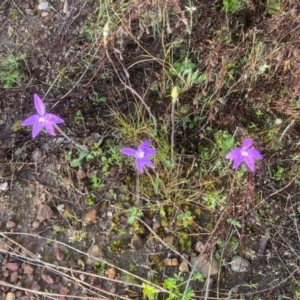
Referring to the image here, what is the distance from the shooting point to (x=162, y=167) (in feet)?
7.48

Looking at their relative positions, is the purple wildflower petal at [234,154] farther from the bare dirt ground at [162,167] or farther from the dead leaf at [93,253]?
the dead leaf at [93,253]

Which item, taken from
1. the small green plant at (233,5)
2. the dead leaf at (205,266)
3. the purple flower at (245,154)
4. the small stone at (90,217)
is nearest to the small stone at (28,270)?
the small stone at (90,217)

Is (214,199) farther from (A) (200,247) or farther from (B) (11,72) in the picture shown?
(B) (11,72)

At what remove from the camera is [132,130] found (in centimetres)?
230

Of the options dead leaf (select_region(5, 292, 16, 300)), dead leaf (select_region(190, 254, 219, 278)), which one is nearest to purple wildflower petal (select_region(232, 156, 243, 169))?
dead leaf (select_region(190, 254, 219, 278))

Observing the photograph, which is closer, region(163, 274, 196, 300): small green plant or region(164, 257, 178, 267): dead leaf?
region(163, 274, 196, 300): small green plant

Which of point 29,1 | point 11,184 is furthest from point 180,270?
point 29,1

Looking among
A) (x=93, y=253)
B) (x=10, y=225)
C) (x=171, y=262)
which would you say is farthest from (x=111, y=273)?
(x=10, y=225)

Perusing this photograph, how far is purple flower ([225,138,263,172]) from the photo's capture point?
6.73ft

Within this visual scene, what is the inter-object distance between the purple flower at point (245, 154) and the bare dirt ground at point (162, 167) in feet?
0.63

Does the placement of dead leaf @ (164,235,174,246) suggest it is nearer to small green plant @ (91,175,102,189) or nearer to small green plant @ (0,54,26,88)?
small green plant @ (91,175,102,189)

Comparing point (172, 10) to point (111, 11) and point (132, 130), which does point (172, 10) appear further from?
point (132, 130)

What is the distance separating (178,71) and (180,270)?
828 millimetres

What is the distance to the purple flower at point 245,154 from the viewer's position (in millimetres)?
2053
